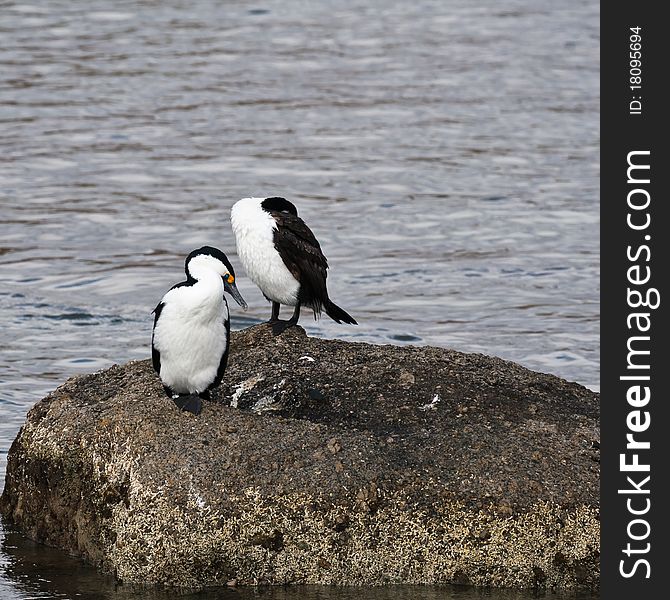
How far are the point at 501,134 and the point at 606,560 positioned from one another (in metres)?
13.6

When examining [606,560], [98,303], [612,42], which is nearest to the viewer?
[606,560]

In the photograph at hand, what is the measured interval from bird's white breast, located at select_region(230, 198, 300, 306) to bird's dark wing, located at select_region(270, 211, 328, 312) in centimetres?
3

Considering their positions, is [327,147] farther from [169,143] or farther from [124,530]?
[124,530]

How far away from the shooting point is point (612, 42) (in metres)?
7.71

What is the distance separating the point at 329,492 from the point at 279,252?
6.47 ft

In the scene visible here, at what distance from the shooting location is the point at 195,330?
7.14 m

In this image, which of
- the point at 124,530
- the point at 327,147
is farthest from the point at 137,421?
the point at 327,147

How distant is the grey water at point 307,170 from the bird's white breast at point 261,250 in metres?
2.06

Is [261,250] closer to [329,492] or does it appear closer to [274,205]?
[274,205]

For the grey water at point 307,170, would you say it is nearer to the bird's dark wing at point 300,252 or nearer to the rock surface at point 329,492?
the rock surface at point 329,492

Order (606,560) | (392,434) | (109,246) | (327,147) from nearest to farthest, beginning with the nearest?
(606,560) < (392,434) < (109,246) < (327,147)

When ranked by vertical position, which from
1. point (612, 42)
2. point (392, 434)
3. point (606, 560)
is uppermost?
point (612, 42)

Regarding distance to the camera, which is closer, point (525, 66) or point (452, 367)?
point (452, 367)

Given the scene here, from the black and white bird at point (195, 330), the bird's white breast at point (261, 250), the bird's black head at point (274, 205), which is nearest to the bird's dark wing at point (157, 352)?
the black and white bird at point (195, 330)
